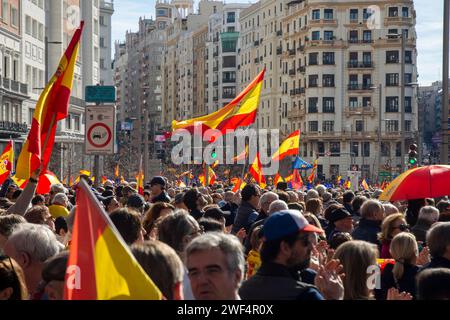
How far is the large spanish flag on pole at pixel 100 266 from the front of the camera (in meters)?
4.48

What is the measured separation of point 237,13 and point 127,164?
3497cm

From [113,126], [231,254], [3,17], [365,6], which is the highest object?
[365,6]

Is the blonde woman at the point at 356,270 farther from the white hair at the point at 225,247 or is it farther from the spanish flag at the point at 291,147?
the spanish flag at the point at 291,147

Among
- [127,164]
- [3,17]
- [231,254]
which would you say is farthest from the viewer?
[127,164]

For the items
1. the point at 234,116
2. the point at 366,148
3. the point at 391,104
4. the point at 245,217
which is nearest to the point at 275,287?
the point at 245,217

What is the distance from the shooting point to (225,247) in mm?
5328

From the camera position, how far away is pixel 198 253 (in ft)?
17.4

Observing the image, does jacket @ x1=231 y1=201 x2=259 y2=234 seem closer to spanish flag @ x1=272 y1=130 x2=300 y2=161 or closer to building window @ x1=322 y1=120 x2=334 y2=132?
spanish flag @ x1=272 y1=130 x2=300 y2=161

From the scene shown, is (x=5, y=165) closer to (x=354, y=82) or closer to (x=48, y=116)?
(x=48, y=116)

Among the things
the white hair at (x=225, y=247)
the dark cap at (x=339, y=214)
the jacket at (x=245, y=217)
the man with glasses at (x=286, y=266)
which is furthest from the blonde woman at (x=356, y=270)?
the jacket at (x=245, y=217)

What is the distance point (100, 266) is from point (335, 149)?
97733mm

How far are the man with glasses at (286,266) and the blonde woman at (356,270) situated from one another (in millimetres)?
552

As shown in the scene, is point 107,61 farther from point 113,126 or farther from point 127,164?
point 113,126

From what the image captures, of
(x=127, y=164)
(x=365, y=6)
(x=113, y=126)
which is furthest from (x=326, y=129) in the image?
(x=113, y=126)
